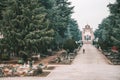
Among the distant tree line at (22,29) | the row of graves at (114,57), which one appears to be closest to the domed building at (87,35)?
the row of graves at (114,57)

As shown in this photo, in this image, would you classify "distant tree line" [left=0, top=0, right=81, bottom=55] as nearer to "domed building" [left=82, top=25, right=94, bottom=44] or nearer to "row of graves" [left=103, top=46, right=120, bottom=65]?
"row of graves" [left=103, top=46, right=120, bottom=65]

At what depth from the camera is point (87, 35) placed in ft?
596

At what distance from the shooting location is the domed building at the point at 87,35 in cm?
17975

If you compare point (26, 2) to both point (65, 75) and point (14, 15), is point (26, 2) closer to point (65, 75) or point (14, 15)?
point (14, 15)

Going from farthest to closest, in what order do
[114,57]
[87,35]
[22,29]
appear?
[87,35] → [114,57] → [22,29]

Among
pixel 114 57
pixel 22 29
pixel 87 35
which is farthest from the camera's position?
pixel 87 35

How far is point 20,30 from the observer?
168 ft

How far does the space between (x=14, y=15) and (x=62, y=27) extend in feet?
78.6

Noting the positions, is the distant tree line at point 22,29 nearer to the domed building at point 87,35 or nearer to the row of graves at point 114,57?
the row of graves at point 114,57

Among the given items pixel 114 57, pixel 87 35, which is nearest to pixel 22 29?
pixel 114 57

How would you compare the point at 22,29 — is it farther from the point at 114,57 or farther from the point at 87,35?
the point at 87,35

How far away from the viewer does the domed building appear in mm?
179750

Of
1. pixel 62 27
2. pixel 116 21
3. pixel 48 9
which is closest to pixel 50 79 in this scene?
pixel 116 21

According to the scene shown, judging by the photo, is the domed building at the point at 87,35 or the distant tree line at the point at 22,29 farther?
the domed building at the point at 87,35
